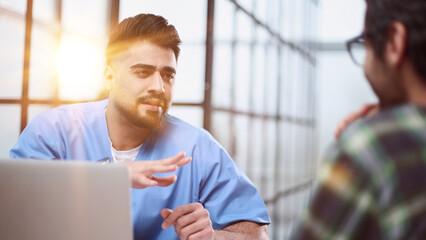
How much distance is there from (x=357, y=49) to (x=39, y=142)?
90 centimetres

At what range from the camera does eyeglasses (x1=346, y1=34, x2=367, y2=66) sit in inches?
21.6

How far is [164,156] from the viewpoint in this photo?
132cm

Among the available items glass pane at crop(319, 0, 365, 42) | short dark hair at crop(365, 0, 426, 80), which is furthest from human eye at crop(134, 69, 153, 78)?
glass pane at crop(319, 0, 365, 42)

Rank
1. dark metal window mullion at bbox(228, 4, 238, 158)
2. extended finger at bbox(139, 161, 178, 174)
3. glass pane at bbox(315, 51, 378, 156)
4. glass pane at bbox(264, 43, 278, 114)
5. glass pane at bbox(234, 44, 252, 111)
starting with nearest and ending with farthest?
extended finger at bbox(139, 161, 178, 174)
dark metal window mullion at bbox(228, 4, 238, 158)
glass pane at bbox(234, 44, 252, 111)
glass pane at bbox(264, 43, 278, 114)
glass pane at bbox(315, 51, 378, 156)

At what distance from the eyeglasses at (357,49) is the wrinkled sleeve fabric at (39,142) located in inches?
34.3

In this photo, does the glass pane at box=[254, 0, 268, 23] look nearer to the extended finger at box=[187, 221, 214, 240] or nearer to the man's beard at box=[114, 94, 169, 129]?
the man's beard at box=[114, 94, 169, 129]

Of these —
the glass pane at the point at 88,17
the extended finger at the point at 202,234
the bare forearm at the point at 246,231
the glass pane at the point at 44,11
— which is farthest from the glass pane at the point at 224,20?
the extended finger at the point at 202,234

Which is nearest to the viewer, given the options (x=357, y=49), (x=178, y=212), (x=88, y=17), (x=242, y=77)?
(x=357, y=49)

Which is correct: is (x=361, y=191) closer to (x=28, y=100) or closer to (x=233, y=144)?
(x=28, y=100)

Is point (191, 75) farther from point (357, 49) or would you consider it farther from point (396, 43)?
point (396, 43)

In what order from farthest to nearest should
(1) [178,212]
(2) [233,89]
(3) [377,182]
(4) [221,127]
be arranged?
(2) [233,89] → (4) [221,127] → (1) [178,212] → (3) [377,182]

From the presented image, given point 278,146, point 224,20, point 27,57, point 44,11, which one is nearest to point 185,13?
point 224,20

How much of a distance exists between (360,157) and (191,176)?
856mm

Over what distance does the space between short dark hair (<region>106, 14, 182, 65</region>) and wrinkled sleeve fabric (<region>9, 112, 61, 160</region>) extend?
27cm
